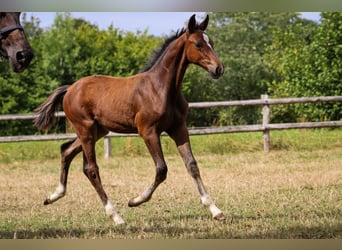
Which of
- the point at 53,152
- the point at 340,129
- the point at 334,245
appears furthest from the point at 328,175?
the point at 53,152

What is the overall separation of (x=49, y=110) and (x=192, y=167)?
133 cm

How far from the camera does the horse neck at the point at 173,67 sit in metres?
4.21

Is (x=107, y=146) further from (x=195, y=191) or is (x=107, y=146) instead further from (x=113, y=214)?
(x=113, y=214)

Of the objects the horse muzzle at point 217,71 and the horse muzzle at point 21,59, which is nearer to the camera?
the horse muzzle at point 21,59

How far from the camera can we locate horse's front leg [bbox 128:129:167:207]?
13.4 feet

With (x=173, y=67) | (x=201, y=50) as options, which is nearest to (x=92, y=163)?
(x=173, y=67)

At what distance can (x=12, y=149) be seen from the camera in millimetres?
8578

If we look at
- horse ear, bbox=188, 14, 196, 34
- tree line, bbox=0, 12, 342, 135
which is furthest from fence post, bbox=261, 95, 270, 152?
horse ear, bbox=188, 14, 196, 34

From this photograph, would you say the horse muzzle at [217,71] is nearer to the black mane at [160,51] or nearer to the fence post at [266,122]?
the black mane at [160,51]

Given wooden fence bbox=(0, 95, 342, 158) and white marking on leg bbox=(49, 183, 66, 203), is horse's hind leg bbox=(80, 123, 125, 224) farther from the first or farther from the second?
wooden fence bbox=(0, 95, 342, 158)

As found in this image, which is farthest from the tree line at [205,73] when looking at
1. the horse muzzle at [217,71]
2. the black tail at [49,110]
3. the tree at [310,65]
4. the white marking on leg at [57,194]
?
the horse muzzle at [217,71]

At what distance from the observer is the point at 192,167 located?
4125mm

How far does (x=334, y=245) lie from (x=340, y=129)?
4.48 metres
